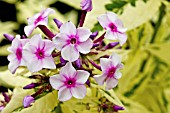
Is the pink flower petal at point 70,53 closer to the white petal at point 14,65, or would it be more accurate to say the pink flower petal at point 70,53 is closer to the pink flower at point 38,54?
the pink flower at point 38,54

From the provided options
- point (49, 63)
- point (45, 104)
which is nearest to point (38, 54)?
point (49, 63)

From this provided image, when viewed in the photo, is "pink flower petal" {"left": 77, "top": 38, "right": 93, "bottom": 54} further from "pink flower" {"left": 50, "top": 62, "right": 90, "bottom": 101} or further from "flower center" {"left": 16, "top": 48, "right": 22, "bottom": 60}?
"flower center" {"left": 16, "top": 48, "right": 22, "bottom": 60}

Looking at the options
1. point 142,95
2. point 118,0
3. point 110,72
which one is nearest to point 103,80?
point 110,72

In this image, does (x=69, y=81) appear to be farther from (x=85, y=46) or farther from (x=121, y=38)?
(x=121, y=38)

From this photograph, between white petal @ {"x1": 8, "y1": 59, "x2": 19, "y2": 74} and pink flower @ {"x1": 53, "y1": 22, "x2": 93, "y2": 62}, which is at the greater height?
pink flower @ {"x1": 53, "y1": 22, "x2": 93, "y2": 62}

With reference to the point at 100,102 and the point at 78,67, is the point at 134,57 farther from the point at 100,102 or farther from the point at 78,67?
the point at 78,67

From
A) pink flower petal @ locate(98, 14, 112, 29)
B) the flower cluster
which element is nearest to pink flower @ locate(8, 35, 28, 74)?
the flower cluster
